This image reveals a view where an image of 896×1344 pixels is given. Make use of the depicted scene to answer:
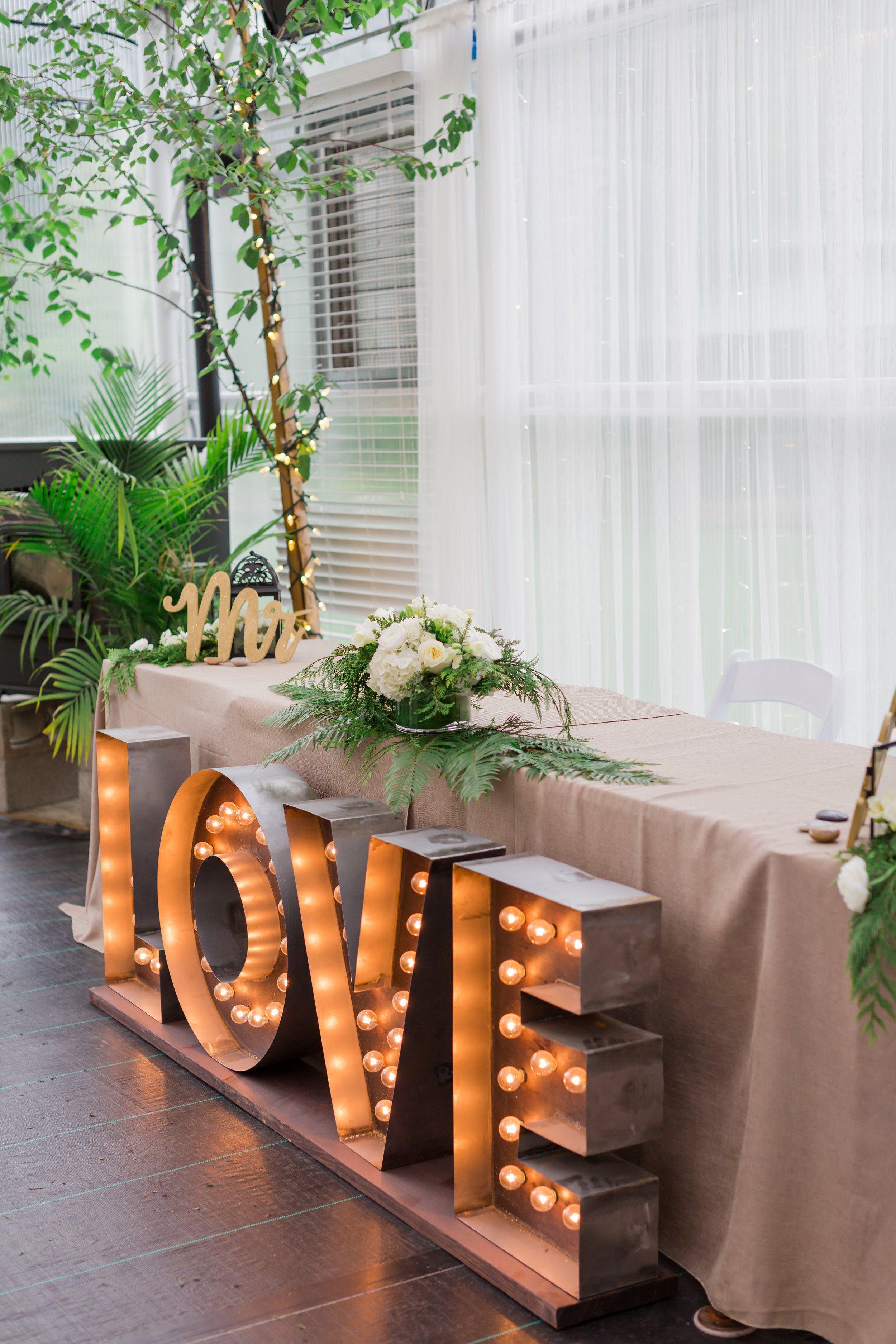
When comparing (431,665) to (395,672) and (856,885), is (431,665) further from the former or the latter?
(856,885)

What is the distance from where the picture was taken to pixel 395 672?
2.55 meters

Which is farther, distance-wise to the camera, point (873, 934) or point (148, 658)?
point (148, 658)

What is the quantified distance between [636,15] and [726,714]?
7.05 feet

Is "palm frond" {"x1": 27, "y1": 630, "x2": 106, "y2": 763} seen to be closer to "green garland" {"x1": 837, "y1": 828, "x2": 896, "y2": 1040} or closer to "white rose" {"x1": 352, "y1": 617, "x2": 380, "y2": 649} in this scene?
"white rose" {"x1": 352, "y1": 617, "x2": 380, "y2": 649}

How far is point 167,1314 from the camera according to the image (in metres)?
2.09

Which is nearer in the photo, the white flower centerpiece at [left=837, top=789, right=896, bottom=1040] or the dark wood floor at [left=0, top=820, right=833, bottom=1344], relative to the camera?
the white flower centerpiece at [left=837, top=789, right=896, bottom=1040]

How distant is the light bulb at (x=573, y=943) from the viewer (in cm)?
201

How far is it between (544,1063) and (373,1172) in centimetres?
57

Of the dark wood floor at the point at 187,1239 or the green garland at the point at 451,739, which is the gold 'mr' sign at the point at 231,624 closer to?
the green garland at the point at 451,739

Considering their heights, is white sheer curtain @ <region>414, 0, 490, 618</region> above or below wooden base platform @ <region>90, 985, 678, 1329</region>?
above

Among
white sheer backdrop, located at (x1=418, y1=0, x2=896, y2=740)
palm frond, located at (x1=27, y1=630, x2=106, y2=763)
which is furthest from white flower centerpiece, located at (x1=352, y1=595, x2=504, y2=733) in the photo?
palm frond, located at (x1=27, y1=630, x2=106, y2=763)

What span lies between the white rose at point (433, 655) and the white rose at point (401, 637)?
24mm

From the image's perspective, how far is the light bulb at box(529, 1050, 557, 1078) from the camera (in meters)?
2.10

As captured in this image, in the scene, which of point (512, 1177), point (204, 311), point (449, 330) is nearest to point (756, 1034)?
point (512, 1177)
